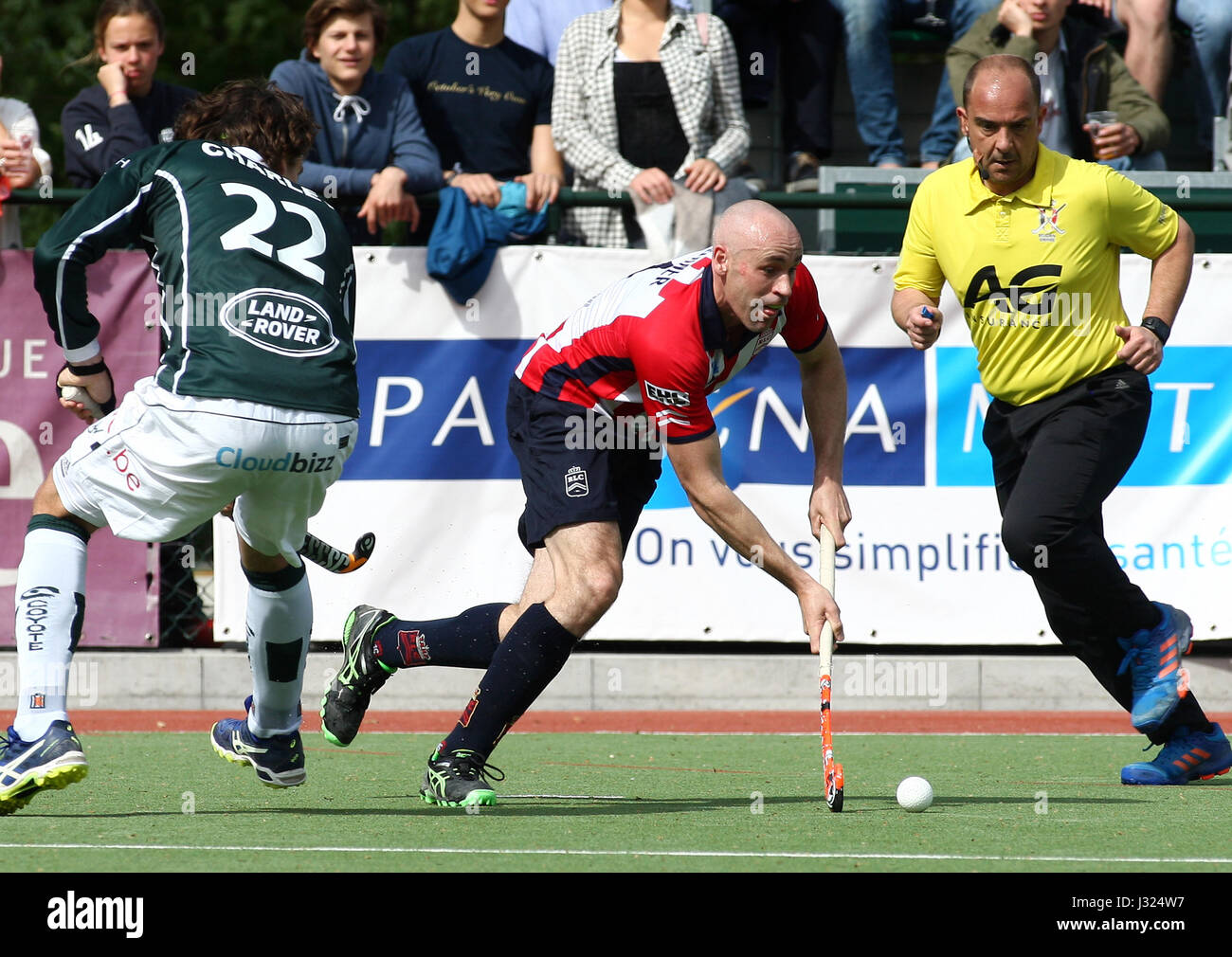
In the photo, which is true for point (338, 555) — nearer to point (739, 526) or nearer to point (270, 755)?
point (270, 755)

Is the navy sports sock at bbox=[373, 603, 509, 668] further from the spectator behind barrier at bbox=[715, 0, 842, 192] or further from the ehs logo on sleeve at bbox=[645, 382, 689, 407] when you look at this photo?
the spectator behind barrier at bbox=[715, 0, 842, 192]

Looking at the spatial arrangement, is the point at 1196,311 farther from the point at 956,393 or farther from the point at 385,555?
the point at 385,555

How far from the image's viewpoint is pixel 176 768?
6465 millimetres

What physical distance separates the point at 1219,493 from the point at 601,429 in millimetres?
4735

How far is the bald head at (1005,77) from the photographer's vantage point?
588 centimetres

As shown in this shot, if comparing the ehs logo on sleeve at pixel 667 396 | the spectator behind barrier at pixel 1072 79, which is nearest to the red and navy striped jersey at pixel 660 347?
the ehs logo on sleeve at pixel 667 396

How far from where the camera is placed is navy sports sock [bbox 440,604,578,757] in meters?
5.41

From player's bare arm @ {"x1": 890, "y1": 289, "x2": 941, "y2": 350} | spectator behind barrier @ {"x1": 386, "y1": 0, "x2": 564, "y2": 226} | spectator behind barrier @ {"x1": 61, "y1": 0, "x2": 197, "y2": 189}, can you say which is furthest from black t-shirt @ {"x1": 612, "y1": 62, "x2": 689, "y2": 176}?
player's bare arm @ {"x1": 890, "y1": 289, "x2": 941, "y2": 350}

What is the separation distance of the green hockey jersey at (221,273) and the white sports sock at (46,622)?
1.81 ft

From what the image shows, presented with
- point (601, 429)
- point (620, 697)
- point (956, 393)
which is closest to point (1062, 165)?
point (601, 429)

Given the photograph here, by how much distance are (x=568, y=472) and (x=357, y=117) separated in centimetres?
426

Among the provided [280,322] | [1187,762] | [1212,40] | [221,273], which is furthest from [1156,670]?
[1212,40]

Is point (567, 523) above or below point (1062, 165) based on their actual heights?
below

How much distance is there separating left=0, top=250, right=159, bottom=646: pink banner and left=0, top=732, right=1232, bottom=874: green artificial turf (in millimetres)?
1435
